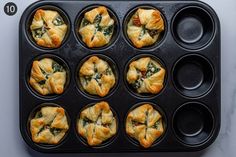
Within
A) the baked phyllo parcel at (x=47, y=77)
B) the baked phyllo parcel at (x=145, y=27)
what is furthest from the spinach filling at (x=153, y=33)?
the baked phyllo parcel at (x=47, y=77)

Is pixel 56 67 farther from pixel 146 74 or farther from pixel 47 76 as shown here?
pixel 146 74

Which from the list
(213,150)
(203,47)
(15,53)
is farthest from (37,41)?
(213,150)

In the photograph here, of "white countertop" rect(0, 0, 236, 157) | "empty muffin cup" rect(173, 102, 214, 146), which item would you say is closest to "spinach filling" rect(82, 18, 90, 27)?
"white countertop" rect(0, 0, 236, 157)

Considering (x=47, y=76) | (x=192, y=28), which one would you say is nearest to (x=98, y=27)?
(x=47, y=76)

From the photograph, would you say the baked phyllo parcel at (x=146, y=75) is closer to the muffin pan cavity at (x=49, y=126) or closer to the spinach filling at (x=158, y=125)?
the spinach filling at (x=158, y=125)

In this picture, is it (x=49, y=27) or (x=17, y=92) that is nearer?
(x=49, y=27)

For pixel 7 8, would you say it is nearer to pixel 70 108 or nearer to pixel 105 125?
pixel 70 108
